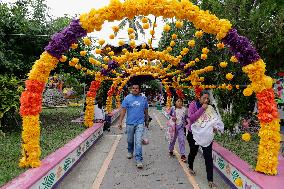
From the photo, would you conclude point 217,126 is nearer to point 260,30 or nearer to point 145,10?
point 145,10

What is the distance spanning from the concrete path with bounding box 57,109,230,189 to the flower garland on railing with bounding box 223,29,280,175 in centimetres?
104

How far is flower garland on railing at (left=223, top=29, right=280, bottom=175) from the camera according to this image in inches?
264

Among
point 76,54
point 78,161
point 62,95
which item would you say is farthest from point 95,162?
point 62,95

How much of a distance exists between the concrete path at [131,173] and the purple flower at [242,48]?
2.52 metres

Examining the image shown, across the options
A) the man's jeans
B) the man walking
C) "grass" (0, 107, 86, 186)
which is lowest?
"grass" (0, 107, 86, 186)

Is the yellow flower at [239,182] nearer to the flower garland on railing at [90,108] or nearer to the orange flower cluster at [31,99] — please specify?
the orange flower cluster at [31,99]

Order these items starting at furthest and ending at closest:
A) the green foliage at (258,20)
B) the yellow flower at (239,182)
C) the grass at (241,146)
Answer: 1. the green foliage at (258,20)
2. the grass at (241,146)
3. the yellow flower at (239,182)

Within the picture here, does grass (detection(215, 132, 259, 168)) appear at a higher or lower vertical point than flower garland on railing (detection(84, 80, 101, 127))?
lower

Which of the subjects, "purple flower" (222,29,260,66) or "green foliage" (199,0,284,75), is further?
"green foliage" (199,0,284,75)

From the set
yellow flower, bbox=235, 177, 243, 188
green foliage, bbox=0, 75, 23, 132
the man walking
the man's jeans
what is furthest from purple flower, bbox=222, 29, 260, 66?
green foliage, bbox=0, 75, 23, 132

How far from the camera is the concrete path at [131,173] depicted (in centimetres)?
718

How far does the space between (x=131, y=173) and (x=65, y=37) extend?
324 centimetres

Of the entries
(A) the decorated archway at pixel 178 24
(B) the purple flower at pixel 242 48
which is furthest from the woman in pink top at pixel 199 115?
(B) the purple flower at pixel 242 48

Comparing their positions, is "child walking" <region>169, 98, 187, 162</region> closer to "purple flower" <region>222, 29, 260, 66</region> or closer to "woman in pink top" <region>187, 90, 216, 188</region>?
"woman in pink top" <region>187, 90, 216, 188</region>
